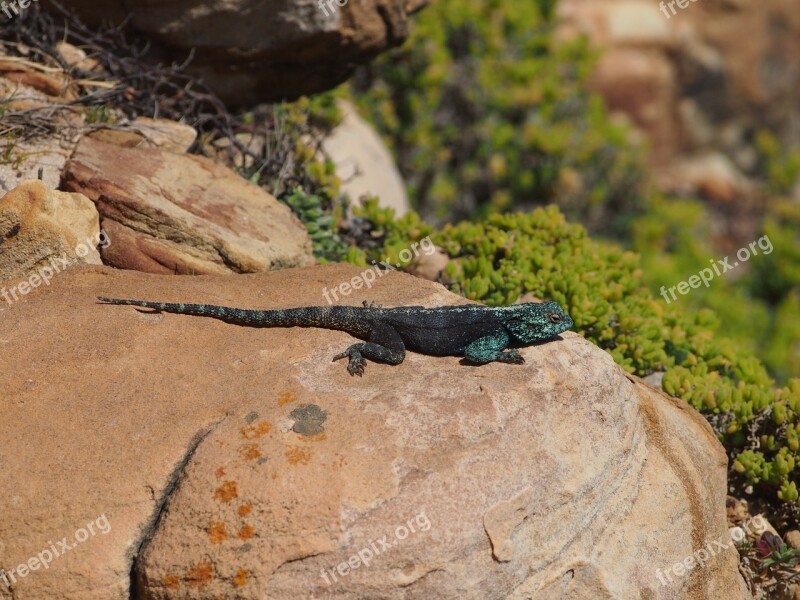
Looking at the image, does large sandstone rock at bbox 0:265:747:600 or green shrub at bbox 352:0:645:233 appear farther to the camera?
green shrub at bbox 352:0:645:233

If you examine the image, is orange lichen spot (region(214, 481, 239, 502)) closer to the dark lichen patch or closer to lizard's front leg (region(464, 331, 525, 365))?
the dark lichen patch

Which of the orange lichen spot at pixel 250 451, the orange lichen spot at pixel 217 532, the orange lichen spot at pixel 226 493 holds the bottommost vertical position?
the orange lichen spot at pixel 217 532

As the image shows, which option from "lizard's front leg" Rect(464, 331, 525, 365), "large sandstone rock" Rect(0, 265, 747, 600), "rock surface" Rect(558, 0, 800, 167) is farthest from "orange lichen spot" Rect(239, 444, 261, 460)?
"rock surface" Rect(558, 0, 800, 167)

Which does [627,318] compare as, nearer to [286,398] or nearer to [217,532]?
[286,398]

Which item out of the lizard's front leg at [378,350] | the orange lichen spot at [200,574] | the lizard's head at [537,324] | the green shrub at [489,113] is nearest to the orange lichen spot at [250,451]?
the orange lichen spot at [200,574]

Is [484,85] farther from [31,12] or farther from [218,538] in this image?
[218,538]

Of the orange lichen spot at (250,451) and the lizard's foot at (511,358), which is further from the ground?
the lizard's foot at (511,358)

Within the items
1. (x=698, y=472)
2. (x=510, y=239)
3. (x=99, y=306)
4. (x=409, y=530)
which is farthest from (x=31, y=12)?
(x=698, y=472)

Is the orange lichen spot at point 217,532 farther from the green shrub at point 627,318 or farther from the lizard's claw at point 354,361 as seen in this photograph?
the green shrub at point 627,318

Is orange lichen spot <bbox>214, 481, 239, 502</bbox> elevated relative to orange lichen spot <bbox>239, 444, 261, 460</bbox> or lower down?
lower down
